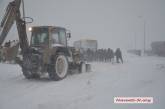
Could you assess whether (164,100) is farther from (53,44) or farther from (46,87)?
(53,44)

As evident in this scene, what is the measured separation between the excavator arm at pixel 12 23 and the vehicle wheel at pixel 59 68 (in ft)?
5.45

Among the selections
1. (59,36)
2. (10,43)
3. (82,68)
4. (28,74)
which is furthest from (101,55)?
(10,43)

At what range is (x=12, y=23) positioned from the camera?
10445mm

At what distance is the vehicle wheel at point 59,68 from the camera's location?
10587 mm

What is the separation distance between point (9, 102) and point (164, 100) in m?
4.79

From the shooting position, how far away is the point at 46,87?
926 cm

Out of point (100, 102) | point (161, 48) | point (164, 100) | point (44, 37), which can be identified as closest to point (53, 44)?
point (44, 37)

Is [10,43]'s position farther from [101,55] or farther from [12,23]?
[101,55]

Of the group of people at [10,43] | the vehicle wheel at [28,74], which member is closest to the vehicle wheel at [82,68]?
the vehicle wheel at [28,74]

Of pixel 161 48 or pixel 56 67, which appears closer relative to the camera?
pixel 56 67

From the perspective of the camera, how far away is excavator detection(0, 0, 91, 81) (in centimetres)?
1037

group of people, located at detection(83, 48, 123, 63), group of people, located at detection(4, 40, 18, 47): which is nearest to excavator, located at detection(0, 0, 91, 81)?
group of people, located at detection(4, 40, 18, 47)

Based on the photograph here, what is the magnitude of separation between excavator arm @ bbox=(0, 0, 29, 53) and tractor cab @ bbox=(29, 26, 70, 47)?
2.10ft

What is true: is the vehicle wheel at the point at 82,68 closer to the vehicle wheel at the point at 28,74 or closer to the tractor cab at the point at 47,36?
the tractor cab at the point at 47,36
